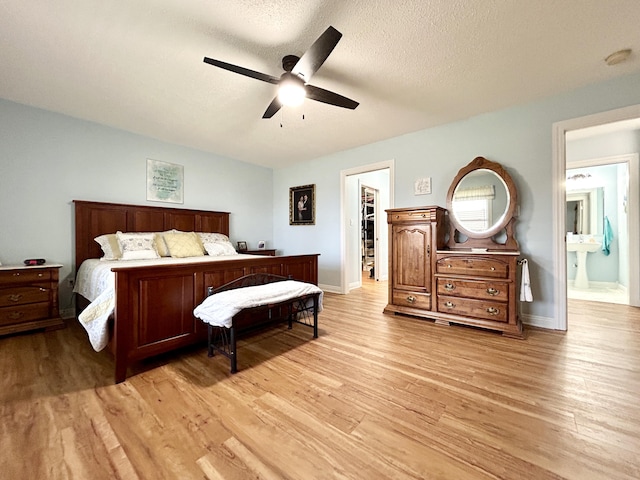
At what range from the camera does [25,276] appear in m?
2.60

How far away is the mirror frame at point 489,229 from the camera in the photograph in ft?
9.40

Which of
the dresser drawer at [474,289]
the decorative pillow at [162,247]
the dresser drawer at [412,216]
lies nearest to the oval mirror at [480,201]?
the dresser drawer at [412,216]

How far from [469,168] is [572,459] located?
110 inches

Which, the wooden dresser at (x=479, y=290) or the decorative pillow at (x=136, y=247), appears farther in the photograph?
the decorative pillow at (x=136, y=247)

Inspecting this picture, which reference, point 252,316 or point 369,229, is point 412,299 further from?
point 369,229

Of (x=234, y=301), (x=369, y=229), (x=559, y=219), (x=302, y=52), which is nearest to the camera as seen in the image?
(x=234, y=301)

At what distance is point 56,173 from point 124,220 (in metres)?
0.84

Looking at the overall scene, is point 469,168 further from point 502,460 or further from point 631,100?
point 502,460

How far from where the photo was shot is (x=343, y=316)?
3.22 meters

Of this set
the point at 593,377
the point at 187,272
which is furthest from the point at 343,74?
the point at 593,377

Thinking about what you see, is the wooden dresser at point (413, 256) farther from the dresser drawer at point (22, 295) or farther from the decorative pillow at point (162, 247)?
the dresser drawer at point (22, 295)

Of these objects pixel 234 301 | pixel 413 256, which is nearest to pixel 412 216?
pixel 413 256

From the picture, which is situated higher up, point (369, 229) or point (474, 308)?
point (369, 229)

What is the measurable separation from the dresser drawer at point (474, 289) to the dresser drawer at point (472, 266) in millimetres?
83
